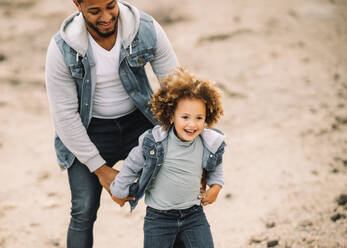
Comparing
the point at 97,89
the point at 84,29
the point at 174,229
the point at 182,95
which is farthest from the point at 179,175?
the point at 84,29

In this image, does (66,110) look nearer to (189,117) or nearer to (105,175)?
(105,175)

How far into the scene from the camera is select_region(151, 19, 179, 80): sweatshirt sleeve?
2316 mm

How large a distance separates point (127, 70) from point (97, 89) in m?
0.19

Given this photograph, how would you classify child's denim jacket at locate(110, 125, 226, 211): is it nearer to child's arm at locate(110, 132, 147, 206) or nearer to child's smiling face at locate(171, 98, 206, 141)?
child's arm at locate(110, 132, 147, 206)

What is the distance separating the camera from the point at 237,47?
6.03 meters

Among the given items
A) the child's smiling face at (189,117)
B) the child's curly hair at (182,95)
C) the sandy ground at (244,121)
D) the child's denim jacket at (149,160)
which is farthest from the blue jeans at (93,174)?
the sandy ground at (244,121)

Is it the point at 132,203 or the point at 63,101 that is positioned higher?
the point at 63,101

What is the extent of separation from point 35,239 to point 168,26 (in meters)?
4.22

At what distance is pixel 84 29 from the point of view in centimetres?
217

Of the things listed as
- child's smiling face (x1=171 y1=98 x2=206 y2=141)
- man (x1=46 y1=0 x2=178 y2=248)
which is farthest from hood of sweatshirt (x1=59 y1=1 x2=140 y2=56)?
child's smiling face (x1=171 y1=98 x2=206 y2=141)

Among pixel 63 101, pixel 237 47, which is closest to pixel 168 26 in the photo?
pixel 237 47

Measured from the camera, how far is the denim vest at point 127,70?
85.5 inches

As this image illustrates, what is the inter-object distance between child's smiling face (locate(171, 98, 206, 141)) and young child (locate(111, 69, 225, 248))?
0.04ft

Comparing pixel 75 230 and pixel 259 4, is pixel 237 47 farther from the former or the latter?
pixel 75 230
